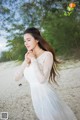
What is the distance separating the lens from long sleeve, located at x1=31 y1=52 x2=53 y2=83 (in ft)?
7.09

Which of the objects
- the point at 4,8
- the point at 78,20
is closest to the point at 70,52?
the point at 78,20

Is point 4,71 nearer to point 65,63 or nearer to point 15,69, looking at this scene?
point 15,69

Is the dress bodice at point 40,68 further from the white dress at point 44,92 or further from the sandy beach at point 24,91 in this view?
the sandy beach at point 24,91

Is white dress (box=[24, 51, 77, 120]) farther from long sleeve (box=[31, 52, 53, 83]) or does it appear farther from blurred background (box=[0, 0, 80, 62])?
blurred background (box=[0, 0, 80, 62])

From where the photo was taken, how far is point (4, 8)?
2.45 m

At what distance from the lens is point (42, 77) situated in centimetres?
217

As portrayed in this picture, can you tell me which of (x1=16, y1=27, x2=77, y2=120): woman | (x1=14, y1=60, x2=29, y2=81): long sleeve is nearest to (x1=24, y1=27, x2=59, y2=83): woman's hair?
(x1=16, y1=27, x2=77, y2=120): woman

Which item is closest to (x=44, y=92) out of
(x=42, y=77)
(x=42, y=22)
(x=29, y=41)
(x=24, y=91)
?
(x=42, y=77)

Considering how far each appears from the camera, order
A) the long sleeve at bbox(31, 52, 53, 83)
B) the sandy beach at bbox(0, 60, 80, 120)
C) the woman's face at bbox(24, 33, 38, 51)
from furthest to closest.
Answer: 1. the sandy beach at bbox(0, 60, 80, 120)
2. the woman's face at bbox(24, 33, 38, 51)
3. the long sleeve at bbox(31, 52, 53, 83)

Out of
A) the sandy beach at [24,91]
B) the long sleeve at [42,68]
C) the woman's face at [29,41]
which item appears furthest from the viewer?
the sandy beach at [24,91]

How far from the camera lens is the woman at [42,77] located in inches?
86.2

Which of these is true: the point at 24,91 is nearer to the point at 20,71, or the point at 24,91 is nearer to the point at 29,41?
the point at 20,71

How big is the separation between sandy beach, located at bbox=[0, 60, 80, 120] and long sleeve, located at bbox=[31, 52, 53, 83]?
203 millimetres

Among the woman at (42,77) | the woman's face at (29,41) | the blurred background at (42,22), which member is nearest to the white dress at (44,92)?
the woman at (42,77)
